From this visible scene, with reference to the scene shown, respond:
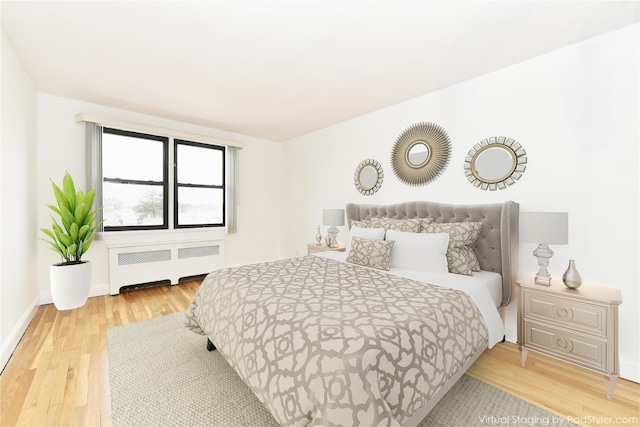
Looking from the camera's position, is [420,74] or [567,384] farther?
[420,74]

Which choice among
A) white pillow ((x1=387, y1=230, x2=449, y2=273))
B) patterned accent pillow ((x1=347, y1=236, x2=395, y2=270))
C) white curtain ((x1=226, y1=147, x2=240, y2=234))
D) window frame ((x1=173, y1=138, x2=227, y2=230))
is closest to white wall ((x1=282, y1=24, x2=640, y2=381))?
white pillow ((x1=387, y1=230, x2=449, y2=273))

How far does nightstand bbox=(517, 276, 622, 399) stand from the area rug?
1.80 ft

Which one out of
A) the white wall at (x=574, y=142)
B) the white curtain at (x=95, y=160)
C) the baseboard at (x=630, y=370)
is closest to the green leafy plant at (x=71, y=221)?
the white curtain at (x=95, y=160)

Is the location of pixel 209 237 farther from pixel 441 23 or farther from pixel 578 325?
pixel 578 325

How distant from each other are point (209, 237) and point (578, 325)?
14.8 ft

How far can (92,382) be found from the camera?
182 cm

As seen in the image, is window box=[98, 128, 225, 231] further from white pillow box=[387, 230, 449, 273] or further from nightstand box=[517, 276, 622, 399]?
nightstand box=[517, 276, 622, 399]

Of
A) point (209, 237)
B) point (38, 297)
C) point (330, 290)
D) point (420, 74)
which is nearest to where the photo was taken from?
point (330, 290)

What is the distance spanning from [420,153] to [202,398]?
3.06m

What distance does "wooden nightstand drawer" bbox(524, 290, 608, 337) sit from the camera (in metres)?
1.78

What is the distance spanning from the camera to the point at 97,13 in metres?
1.84

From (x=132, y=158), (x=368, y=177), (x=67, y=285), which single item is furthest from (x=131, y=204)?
(x=368, y=177)

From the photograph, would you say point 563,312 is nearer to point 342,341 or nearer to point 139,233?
point 342,341

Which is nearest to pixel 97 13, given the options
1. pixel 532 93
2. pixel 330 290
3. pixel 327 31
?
pixel 327 31
